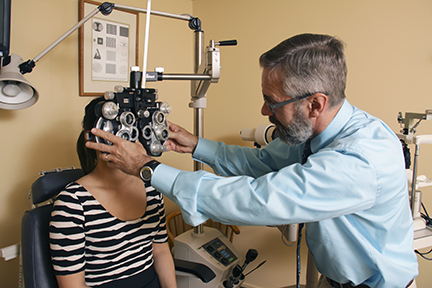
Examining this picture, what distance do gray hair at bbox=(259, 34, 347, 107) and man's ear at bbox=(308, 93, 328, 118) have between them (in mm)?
18

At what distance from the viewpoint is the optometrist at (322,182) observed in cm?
85

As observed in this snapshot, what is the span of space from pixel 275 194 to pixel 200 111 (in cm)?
89

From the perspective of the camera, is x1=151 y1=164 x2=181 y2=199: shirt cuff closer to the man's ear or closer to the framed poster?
the man's ear

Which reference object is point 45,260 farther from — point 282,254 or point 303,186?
point 282,254

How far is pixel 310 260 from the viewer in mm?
1728

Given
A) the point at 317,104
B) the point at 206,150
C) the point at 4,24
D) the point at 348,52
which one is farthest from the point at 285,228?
the point at 4,24

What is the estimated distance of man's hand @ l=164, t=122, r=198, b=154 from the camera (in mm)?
1403

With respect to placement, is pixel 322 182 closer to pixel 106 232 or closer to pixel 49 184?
pixel 106 232

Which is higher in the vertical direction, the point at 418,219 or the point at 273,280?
the point at 418,219

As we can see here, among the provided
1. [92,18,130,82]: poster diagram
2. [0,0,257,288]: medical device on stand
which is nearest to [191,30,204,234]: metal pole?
[0,0,257,288]: medical device on stand

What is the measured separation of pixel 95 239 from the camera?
1126 millimetres

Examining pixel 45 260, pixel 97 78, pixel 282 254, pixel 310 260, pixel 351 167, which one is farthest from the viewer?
pixel 282 254

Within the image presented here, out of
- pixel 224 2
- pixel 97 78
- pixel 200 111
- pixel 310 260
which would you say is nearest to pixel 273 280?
pixel 310 260

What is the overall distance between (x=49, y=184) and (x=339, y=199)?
1.05 metres
